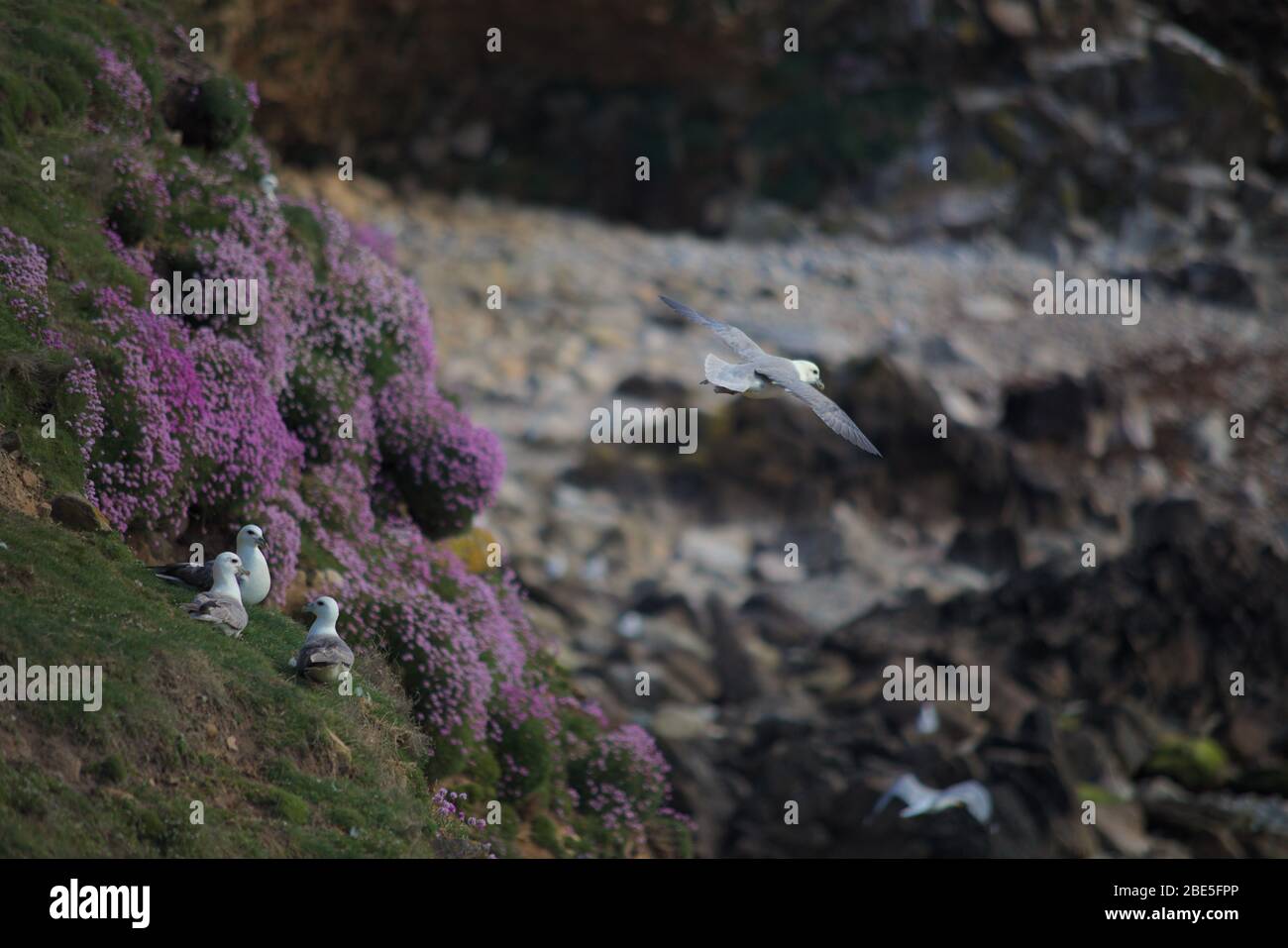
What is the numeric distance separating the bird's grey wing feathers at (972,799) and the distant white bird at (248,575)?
10.4 m

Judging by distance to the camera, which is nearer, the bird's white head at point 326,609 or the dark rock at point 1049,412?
the bird's white head at point 326,609

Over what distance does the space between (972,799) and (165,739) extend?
12186 millimetres

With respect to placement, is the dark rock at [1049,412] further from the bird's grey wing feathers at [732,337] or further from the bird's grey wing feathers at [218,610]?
the bird's grey wing feathers at [218,610]

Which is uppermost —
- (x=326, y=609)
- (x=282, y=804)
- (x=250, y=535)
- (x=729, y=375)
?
(x=729, y=375)

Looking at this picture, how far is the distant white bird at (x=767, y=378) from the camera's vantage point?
1281cm

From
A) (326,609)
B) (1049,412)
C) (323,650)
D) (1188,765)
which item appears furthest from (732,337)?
(1049,412)

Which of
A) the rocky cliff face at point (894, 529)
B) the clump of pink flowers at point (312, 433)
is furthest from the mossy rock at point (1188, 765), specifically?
Result: the clump of pink flowers at point (312, 433)

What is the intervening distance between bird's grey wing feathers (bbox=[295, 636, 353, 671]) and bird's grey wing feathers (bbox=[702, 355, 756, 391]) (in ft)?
12.1

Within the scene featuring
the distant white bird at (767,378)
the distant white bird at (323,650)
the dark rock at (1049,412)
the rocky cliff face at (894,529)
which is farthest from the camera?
the dark rock at (1049,412)

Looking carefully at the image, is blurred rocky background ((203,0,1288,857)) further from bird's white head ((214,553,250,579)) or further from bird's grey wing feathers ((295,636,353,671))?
bird's white head ((214,553,250,579))

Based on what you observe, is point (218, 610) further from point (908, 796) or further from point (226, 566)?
point (908, 796)

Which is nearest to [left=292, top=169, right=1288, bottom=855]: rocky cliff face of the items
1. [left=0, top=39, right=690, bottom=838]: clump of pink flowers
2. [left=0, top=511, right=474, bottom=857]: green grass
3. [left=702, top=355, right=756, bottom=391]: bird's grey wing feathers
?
[left=0, top=39, right=690, bottom=838]: clump of pink flowers

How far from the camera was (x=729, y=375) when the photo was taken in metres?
13.6

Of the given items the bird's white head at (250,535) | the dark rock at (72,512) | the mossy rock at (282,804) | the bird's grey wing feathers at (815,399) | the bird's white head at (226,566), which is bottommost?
the mossy rock at (282,804)
